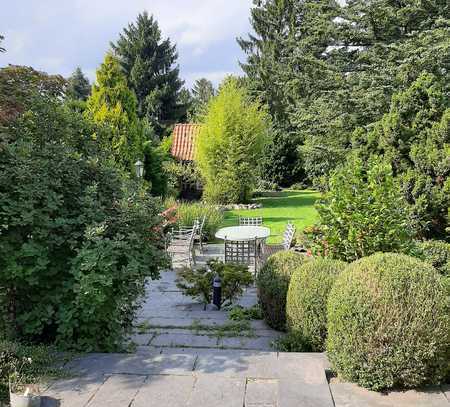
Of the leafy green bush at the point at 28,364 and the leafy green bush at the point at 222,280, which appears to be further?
the leafy green bush at the point at 222,280

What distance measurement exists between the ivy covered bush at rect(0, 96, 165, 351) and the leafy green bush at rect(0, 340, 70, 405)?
0.23 meters

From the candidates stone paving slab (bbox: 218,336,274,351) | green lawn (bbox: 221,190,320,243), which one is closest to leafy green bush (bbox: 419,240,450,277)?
stone paving slab (bbox: 218,336,274,351)

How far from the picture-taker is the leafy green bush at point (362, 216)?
4.47 meters

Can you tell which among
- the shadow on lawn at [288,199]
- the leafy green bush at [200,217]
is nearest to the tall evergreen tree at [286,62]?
the shadow on lawn at [288,199]

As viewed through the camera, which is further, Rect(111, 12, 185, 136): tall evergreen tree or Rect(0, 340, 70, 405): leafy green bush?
Rect(111, 12, 185, 136): tall evergreen tree

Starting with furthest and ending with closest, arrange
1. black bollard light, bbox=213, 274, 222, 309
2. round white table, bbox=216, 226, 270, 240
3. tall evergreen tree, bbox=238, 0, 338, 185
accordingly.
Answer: tall evergreen tree, bbox=238, 0, 338, 185 < round white table, bbox=216, 226, 270, 240 < black bollard light, bbox=213, 274, 222, 309

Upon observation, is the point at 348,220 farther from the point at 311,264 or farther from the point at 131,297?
the point at 131,297

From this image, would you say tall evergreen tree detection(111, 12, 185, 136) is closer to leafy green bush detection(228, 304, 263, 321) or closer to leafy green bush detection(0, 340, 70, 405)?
leafy green bush detection(228, 304, 263, 321)

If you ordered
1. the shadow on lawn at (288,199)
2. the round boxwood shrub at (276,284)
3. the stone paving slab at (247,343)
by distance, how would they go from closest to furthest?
the stone paving slab at (247,343)
the round boxwood shrub at (276,284)
the shadow on lawn at (288,199)

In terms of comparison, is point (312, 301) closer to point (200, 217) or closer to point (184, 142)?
point (200, 217)

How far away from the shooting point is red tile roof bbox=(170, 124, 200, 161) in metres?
22.9

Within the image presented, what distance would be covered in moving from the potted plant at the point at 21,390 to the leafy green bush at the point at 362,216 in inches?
125

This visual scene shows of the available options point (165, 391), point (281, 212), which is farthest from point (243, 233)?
point (281, 212)

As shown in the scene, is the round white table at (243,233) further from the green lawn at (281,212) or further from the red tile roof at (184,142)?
the red tile roof at (184,142)
